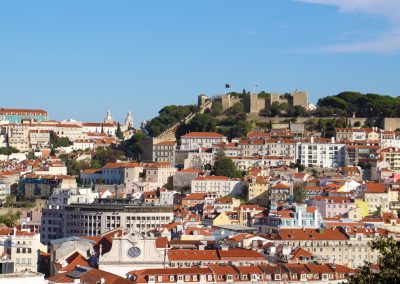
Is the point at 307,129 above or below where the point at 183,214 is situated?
above

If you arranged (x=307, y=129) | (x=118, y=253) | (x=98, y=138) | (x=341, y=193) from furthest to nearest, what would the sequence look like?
1. (x=98, y=138)
2. (x=307, y=129)
3. (x=341, y=193)
4. (x=118, y=253)

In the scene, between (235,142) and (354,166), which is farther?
(235,142)

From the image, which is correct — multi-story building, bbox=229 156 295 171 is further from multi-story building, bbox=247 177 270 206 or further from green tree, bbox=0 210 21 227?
green tree, bbox=0 210 21 227

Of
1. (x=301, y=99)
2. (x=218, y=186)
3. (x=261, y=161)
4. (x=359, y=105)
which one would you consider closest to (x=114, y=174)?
(x=218, y=186)

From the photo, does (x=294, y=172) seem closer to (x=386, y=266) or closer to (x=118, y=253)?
(x=118, y=253)

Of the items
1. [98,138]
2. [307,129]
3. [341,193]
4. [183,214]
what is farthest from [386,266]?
A: [98,138]

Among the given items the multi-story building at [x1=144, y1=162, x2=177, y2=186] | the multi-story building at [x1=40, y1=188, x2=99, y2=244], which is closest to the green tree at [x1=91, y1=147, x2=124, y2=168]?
the multi-story building at [x1=144, y1=162, x2=177, y2=186]
